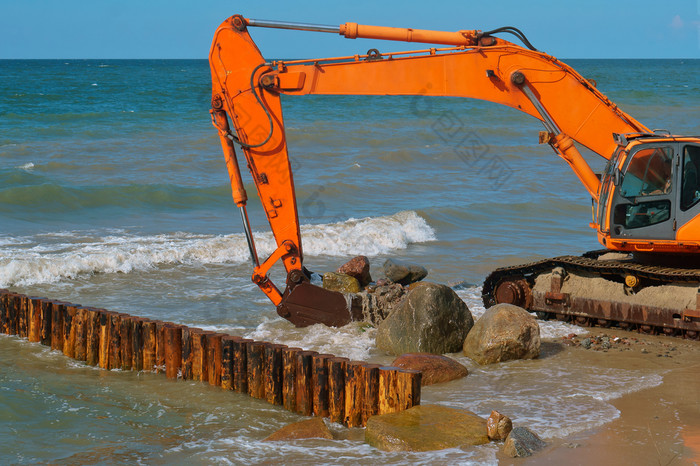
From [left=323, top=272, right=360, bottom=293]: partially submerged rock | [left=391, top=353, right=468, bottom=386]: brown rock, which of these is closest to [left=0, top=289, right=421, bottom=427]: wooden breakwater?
[left=391, top=353, right=468, bottom=386]: brown rock

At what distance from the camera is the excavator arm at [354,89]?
10.4 metres

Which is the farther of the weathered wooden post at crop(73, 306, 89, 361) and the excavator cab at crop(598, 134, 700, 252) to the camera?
the excavator cab at crop(598, 134, 700, 252)

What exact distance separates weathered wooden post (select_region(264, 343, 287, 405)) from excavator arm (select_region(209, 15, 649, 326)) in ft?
7.94

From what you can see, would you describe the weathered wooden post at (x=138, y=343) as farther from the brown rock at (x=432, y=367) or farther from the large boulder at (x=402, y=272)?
the large boulder at (x=402, y=272)

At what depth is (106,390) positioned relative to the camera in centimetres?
873

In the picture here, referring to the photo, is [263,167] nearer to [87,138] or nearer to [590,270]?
[590,270]

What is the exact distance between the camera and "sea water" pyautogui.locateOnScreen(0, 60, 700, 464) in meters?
7.65

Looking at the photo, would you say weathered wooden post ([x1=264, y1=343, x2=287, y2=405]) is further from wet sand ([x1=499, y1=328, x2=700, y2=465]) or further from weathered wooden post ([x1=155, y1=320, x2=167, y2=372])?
wet sand ([x1=499, y1=328, x2=700, y2=465])

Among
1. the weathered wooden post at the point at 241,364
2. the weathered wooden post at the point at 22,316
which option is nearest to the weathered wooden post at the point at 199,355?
the weathered wooden post at the point at 241,364

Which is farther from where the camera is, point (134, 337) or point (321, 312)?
point (321, 312)

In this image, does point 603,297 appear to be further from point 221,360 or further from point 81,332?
point 81,332

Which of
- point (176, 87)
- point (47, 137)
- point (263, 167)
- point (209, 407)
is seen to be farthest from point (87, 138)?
point (176, 87)

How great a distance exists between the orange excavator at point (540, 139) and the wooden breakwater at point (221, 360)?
6.32 feet

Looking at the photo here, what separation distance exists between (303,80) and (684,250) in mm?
5323
